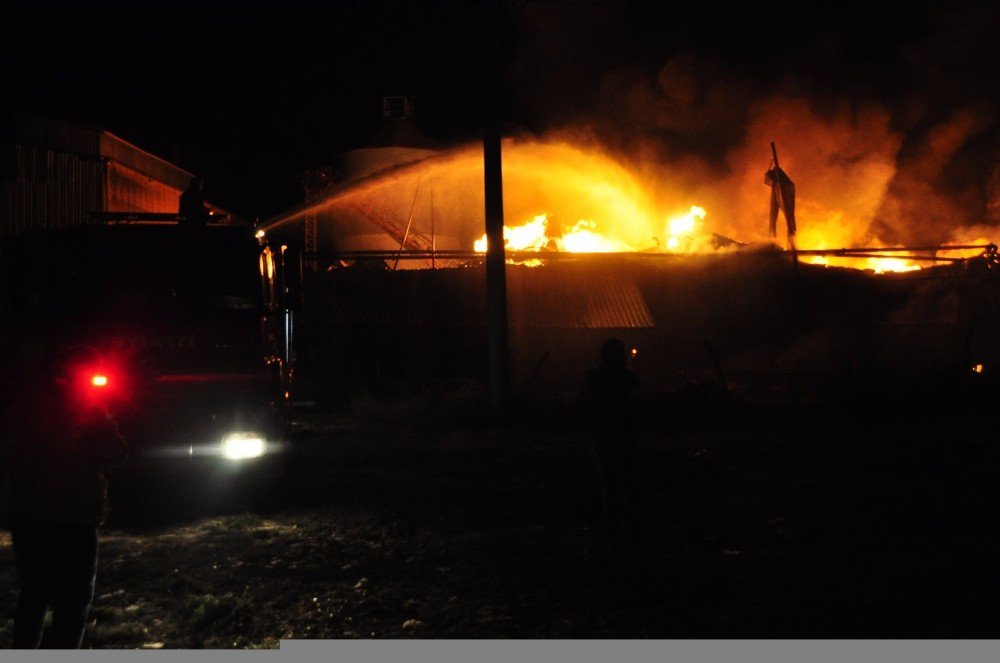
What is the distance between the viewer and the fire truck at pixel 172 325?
754 centimetres

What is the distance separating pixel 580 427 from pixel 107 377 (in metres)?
8.99

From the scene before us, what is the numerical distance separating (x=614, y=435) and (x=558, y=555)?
103cm

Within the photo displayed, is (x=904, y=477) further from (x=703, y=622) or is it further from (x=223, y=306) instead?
(x=223, y=306)

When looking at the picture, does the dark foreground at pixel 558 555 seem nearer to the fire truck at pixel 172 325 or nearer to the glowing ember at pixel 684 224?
the fire truck at pixel 172 325

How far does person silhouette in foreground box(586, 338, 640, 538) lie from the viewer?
659 cm

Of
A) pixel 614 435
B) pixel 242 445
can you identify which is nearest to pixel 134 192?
pixel 242 445

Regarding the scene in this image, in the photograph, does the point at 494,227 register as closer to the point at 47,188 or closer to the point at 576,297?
the point at 576,297

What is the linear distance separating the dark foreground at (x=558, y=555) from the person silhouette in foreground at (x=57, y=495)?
999 mm

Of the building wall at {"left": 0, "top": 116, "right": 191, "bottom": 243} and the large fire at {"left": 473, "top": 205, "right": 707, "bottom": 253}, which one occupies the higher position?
the building wall at {"left": 0, "top": 116, "right": 191, "bottom": 243}

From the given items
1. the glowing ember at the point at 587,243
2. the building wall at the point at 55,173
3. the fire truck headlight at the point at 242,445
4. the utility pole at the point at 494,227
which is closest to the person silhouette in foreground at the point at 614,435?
the fire truck headlight at the point at 242,445

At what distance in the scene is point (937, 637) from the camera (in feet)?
15.3

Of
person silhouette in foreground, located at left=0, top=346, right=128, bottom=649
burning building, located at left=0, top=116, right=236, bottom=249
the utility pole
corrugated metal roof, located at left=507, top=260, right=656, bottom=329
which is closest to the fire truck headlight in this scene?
person silhouette in foreground, located at left=0, top=346, right=128, bottom=649

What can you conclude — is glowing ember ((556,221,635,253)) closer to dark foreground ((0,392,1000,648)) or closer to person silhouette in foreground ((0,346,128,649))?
dark foreground ((0,392,1000,648))

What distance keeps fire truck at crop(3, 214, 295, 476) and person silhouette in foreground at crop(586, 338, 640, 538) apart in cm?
315
